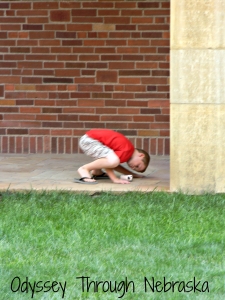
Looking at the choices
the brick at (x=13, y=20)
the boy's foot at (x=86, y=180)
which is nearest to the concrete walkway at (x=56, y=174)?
the boy's foot at (x=86, y=180)

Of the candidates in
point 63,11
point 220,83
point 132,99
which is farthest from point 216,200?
point 63,11

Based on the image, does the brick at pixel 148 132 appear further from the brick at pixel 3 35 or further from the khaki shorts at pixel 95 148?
the khaki shorts at pixel 95 148

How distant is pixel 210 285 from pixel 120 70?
639 cm

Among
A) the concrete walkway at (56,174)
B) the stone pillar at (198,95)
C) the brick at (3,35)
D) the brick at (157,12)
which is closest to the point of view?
the stone pillar at (198,95)

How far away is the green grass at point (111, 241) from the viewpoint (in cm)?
495

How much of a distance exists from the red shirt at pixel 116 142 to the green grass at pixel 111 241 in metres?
0.66

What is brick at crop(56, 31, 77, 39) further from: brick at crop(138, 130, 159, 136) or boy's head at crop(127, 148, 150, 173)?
boy's head at crop(127, 148, 150, 173)

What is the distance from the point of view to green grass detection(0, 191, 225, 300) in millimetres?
4949

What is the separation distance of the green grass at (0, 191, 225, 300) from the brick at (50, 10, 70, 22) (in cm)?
389

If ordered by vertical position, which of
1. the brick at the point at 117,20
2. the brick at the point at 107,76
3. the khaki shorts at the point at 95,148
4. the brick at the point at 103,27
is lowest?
the khaki shorts at the point at 95,148

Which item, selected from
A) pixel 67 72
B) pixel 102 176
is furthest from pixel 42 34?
pixel 102 176

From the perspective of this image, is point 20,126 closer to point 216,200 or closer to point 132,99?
point 132,99

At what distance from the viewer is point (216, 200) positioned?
738 cm

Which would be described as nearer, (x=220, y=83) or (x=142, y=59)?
(x=220, y=83)
